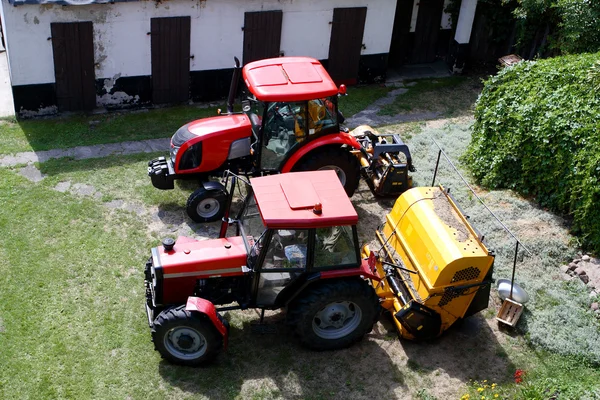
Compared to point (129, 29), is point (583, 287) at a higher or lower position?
lower

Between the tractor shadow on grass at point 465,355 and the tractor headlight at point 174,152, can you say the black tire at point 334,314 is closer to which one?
the tractor shadow on grass at point 465,355

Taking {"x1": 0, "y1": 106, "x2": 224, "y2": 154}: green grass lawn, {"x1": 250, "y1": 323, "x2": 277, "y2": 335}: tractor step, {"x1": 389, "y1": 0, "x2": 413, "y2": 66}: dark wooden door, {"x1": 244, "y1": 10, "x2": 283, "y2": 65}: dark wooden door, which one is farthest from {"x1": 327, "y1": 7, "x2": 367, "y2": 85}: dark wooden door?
{"x1": 250, "y1": 323, "x2": 277, "y2": 335}: tractor step

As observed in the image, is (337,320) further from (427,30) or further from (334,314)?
(427,30)

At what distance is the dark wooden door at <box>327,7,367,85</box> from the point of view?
50.2 ft

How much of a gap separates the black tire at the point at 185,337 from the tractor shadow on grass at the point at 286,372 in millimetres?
175

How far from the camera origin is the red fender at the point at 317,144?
1044 centimetres

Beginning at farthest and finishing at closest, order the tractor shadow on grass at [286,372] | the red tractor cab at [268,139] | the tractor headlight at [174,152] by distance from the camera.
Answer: the tractor headlight at [174,152], the red tractor cab at [268,139], the tractor shadow on grass at [286,372]

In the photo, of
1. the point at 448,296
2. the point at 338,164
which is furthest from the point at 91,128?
the point at 448,296

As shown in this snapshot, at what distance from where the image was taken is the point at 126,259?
988 centimetres

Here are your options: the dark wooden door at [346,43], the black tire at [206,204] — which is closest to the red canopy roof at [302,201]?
the black tire at [206,204]

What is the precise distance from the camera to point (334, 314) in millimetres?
8320

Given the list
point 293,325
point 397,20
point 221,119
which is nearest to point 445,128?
point 397,20

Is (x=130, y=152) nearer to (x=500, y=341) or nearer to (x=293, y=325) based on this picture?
(x=293, y=325)

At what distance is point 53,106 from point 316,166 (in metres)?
6.42
